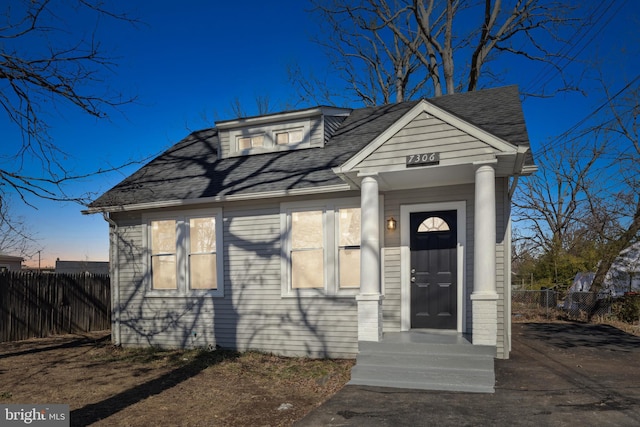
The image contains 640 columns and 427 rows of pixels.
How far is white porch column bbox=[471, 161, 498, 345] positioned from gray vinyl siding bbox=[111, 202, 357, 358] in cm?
249

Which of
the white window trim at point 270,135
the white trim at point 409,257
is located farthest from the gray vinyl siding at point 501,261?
the white window trim at point 270,135

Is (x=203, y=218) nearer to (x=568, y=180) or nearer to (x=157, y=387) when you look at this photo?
(x=157, y=387)

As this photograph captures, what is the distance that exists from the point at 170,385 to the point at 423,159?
5.21 metres

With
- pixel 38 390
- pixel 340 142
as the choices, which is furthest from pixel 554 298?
pixel 38 390

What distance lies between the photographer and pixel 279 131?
419 inches

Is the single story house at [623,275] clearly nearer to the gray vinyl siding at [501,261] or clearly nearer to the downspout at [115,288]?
the gray vinyl siding at [501,261]

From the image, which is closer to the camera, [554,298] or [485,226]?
[485,226]

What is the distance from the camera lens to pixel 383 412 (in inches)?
200

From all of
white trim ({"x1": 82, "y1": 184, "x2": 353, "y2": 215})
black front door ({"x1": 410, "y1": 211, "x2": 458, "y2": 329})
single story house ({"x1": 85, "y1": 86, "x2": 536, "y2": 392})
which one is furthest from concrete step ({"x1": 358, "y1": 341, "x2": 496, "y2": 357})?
white trim ({"x1": 82, "y1": 184, "x2": 353, "y2": 215})

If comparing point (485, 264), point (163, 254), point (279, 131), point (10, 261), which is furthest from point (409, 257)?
point (10, 261)

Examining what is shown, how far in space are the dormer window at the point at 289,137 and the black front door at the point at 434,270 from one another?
3.75 metres

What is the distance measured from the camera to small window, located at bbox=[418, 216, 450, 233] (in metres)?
7.95

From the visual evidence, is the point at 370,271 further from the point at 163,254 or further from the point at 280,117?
the point at 163,254

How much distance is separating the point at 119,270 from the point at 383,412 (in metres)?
7.56
